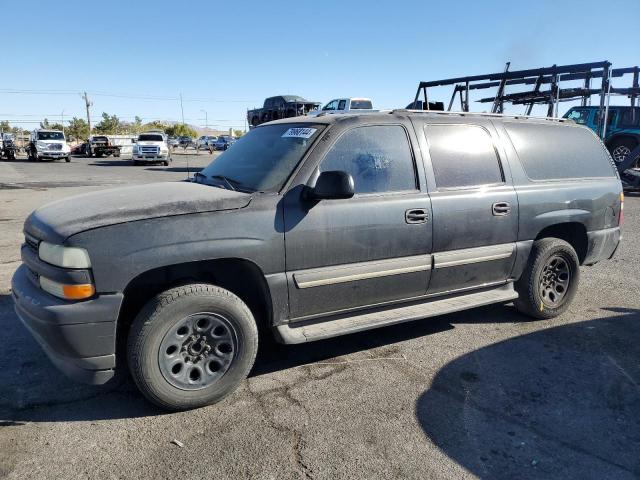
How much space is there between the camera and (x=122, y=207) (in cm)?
297

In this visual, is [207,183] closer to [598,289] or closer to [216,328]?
[216,328]

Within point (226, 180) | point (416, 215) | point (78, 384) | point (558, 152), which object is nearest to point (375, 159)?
point (416, 215)

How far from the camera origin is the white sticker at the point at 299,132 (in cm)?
357

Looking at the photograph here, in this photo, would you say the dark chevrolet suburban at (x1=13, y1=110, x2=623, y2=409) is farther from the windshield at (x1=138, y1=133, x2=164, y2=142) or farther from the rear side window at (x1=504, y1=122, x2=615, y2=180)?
the windshield at (x1=138, y1=133, x2=164, y2=142)

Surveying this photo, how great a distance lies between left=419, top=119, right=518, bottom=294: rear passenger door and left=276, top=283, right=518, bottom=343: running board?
11cm

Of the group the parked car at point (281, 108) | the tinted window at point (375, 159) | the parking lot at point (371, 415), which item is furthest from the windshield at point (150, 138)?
the tinted window at point (375, 159)

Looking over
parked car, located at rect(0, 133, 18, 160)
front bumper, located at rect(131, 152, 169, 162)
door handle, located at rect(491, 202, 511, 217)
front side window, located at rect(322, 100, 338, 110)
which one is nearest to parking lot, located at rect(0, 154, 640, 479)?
door handle, located at rect(491, 202, 511, 217)

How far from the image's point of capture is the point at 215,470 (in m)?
2.48

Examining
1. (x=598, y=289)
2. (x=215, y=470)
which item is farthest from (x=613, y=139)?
(x=215, y=470)

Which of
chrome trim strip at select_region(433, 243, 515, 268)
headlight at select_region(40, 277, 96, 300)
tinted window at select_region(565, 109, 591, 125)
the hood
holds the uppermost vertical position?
tinted window at select_region(565, 109, 591, 125)

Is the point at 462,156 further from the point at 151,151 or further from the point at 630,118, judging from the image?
the point at 151,151

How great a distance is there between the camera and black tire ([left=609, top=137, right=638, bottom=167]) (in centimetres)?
1534

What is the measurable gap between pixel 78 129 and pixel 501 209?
259ft

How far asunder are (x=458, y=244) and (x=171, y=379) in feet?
7.67
